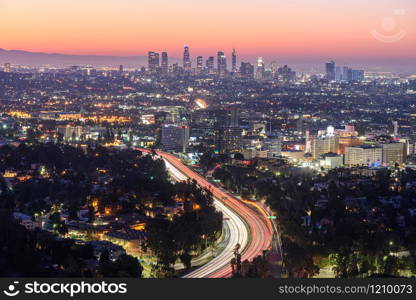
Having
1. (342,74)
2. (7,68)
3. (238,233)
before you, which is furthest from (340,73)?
(238,233)

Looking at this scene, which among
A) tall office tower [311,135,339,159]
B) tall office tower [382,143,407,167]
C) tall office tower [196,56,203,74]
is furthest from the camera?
tall office tower [196,56,203,74]

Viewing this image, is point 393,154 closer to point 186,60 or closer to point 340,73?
point 340,73

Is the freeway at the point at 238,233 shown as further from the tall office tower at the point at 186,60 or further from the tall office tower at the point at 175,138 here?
the tall office tower at the point at 186,60

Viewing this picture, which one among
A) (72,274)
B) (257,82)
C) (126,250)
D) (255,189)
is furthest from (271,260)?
(257,82)

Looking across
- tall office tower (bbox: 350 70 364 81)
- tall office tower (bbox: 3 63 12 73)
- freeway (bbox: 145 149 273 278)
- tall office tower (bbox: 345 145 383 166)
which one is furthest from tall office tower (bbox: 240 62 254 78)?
Answer: freeway (bbox: 145 149 273 278)

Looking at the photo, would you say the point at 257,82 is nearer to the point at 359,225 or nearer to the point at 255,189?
the point at 255,189

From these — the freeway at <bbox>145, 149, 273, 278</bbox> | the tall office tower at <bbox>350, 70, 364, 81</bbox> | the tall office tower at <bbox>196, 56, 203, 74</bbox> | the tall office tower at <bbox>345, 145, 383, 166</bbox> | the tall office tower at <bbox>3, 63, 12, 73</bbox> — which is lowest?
the freeway at <bbox>145, 149, 273, 278</bbox>

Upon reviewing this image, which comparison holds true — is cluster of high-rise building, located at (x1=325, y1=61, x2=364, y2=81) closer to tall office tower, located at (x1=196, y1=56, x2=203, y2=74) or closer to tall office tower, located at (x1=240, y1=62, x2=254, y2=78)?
tall office tower, located at (x1=240, y1=62, x2=254, y2=78)
